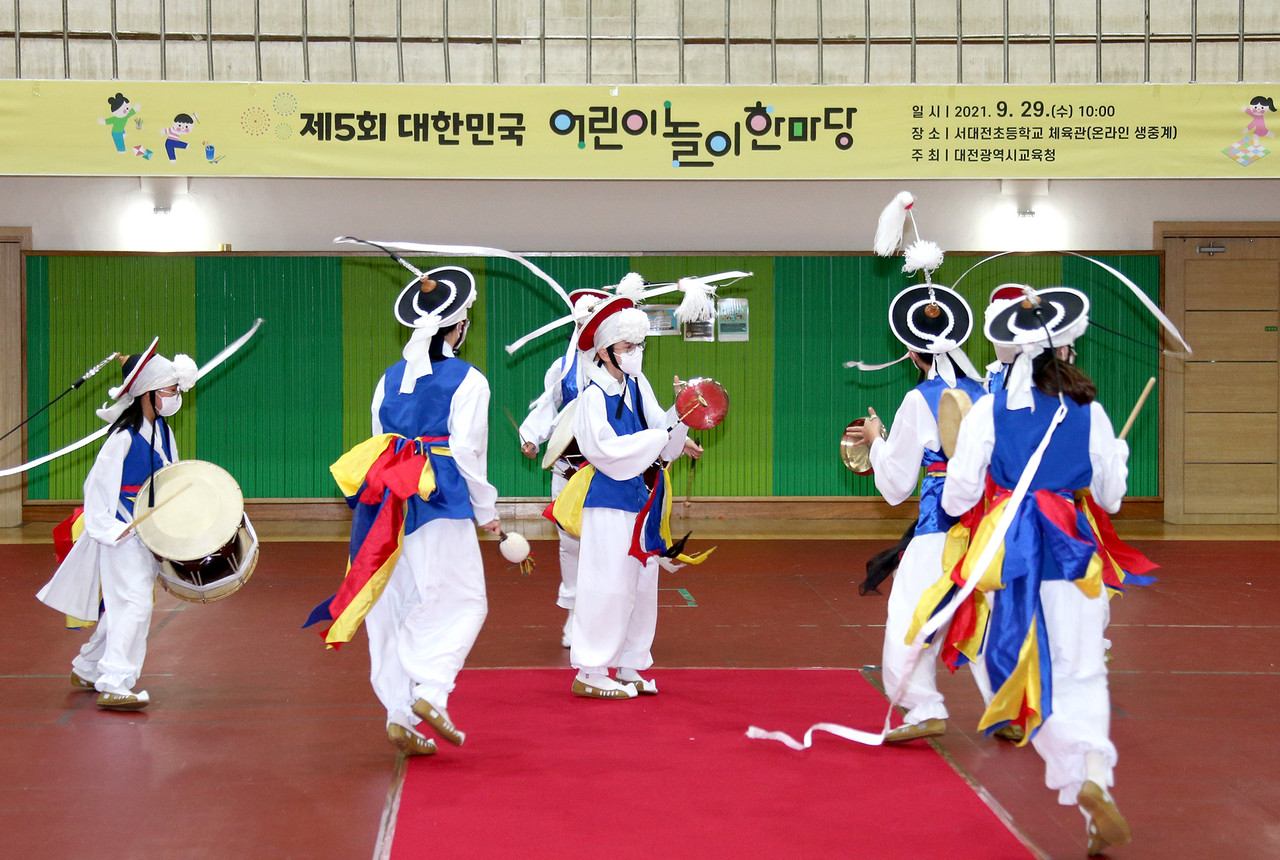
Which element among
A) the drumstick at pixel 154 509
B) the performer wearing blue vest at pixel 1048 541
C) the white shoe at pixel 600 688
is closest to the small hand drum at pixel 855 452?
the white shoe at pixel 600 688

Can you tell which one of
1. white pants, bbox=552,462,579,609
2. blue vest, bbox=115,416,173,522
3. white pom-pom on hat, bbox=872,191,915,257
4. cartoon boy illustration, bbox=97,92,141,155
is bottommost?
white pants, bbox=552,462,579,609

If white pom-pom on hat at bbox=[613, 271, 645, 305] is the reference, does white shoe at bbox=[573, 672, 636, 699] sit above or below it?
below

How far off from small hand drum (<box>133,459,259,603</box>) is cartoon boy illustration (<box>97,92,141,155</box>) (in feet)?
12.4

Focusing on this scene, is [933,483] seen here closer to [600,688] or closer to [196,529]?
[600,688]

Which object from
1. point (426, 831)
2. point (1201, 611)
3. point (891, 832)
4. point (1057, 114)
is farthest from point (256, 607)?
point (1057, 114)

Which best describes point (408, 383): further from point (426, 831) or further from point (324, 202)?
point (324, 202)

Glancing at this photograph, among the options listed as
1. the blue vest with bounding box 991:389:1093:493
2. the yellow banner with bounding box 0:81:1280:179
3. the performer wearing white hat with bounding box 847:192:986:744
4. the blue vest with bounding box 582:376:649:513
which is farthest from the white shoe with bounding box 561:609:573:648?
the yellow banner with bounding box 0:81:1280:179

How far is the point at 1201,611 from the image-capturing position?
6336 mm

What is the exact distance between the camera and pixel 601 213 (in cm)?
980

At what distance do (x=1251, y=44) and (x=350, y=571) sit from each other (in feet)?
27.1

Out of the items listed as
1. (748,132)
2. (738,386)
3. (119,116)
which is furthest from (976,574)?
(738,386)

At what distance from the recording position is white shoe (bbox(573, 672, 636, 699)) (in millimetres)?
4598

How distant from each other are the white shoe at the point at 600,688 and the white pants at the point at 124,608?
163 centimetres

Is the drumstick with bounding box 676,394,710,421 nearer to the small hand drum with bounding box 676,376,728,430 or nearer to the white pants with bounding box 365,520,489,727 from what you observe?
the small hand drum with bounding box 676,376,728,430
